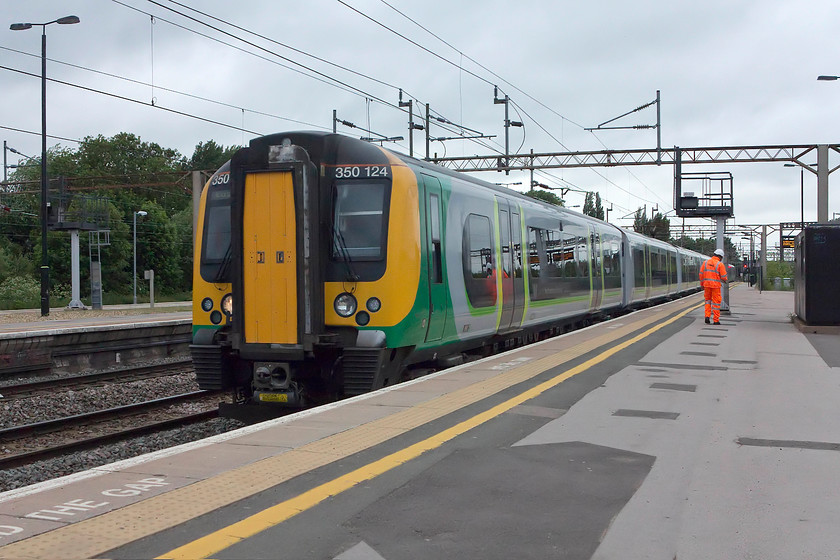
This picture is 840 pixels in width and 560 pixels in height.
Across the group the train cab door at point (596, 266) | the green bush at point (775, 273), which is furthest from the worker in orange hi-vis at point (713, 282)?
the green bush at point (775, 273)

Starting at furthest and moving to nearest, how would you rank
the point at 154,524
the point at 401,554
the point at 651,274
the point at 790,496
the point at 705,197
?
the point at 651,274
the point at 705,197
the point at 790,496
the point at 154,524
the point at 401,554

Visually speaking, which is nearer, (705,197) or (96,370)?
(96,370)

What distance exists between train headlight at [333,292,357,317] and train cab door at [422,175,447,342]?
124 centimetres

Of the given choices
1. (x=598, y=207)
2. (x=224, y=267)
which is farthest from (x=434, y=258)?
(x=598, y=207)

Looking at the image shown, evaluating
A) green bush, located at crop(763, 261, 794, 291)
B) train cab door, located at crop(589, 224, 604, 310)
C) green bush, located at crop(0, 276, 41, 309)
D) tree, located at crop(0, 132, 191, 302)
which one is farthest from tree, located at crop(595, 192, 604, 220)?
train cab door, located at crop(589, 224, 604, 310)

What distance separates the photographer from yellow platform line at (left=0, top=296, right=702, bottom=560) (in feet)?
13.4

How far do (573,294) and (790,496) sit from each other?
14.0 meters

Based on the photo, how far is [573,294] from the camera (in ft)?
62.8

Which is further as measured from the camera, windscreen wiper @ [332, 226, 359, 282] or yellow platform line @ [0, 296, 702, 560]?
windscreen wiper @ [332, 226, 359, 282]

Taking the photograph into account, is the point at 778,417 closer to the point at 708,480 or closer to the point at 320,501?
the point at 708,480

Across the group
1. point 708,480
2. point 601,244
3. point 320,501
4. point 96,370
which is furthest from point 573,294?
point 320,501

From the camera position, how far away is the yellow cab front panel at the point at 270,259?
9.12 meters

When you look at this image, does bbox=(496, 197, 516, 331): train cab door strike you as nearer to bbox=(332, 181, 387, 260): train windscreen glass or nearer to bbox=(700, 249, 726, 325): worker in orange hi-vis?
bbox=(332, 181, 387, 260): train windscreen glass

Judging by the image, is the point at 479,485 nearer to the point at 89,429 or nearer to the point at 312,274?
the point at 312,274
